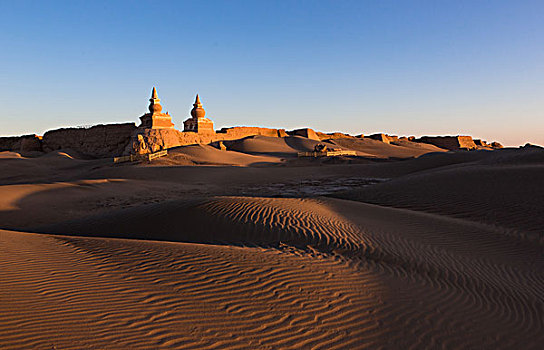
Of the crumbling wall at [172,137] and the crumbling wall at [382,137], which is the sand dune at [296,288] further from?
the crumbling wall at [382,137]

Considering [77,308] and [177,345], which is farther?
[77,308]

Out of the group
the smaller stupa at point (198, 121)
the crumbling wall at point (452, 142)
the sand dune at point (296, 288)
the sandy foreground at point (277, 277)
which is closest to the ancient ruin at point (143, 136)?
the smaller stupa at point (198, 121)

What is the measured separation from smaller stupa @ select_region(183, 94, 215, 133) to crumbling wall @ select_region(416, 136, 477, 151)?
135 ft

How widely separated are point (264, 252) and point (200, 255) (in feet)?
3.55

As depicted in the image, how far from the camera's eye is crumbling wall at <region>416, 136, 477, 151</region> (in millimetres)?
59125

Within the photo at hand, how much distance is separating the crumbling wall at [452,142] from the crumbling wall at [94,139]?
4952 centimetres

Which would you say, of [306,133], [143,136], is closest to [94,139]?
[143,136]

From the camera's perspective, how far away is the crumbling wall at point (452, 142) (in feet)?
194

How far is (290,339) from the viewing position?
3303mm

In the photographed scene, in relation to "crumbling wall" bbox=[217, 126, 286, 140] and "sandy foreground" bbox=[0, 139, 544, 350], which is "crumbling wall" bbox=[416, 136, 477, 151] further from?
→ "sandy foreground" bbox=[0, 139, 544, 350]

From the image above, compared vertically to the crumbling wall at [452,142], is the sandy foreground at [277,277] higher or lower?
lower

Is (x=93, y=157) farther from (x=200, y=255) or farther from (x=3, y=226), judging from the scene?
(x=200, y=255)

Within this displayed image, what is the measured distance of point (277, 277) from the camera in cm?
460

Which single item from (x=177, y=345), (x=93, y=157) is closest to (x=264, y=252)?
(x=177, y=345)
